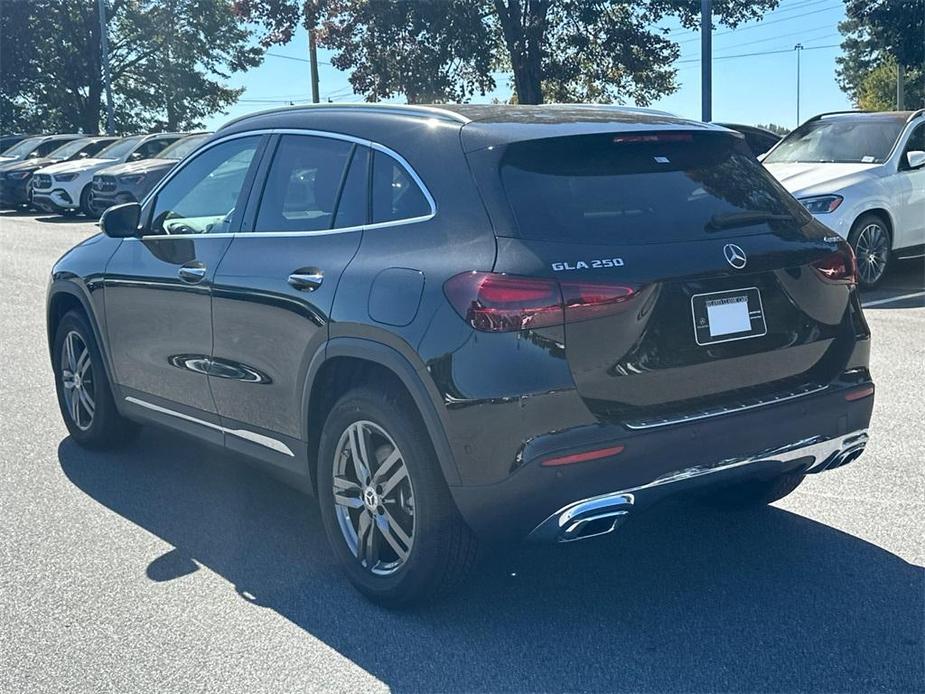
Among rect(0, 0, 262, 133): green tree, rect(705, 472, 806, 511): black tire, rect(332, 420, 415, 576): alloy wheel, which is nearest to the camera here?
rect(332, 420, 415, 576): alloy wheel

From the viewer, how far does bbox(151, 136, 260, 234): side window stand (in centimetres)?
534

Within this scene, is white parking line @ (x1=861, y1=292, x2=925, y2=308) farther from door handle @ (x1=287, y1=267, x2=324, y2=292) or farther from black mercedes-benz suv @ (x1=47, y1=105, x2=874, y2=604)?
door handle @ (x1=287, y1=267, x2=324, y2=292)

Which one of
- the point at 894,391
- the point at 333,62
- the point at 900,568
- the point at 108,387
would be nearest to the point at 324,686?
the point at 900,568

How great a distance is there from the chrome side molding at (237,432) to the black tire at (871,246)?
743 cm

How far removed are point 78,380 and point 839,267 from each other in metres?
4.12

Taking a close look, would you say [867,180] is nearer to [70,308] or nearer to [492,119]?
[70,308]

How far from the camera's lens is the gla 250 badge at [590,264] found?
12.6ft

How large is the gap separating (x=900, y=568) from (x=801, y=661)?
0.93 meters

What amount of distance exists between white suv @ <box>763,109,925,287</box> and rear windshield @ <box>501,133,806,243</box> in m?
6.77

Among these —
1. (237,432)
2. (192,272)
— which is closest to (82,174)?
(192,272)

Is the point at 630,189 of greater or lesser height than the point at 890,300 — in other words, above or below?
above

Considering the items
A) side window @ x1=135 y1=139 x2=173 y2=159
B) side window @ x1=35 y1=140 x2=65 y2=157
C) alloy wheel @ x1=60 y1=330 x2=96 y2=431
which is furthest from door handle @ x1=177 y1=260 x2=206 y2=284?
side window @ x1=35 y1=140 x2=65 y2=157

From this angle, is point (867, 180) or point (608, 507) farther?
point (867, 180)

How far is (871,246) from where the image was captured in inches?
450
